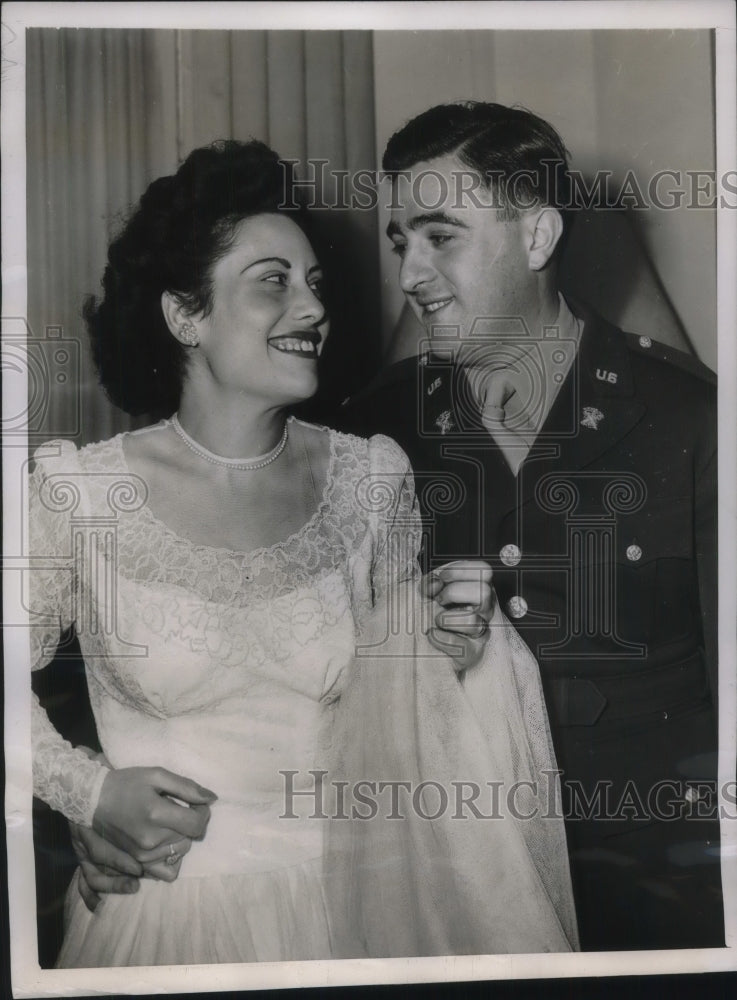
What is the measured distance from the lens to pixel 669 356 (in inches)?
68.2

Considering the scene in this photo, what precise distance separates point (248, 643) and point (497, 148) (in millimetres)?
959

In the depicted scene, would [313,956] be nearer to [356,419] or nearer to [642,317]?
[356,419]

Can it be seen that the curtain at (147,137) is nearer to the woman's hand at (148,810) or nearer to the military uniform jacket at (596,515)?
the military uniform jacket at (596,515)

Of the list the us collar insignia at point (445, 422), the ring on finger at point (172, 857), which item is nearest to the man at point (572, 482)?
the us collar insignia at point (445, 422)

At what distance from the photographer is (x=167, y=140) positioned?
1663mm

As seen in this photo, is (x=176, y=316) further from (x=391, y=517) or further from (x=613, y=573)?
(x=613, y=573)

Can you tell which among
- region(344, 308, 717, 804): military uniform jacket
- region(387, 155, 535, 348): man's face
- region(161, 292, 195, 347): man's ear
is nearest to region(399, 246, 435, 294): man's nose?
region(387, 155, 535, 348): man's face

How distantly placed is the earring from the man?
1.04 feet

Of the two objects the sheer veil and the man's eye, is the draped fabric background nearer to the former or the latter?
the man's eye

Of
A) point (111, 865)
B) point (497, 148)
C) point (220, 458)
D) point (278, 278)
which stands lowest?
point (111, 865)

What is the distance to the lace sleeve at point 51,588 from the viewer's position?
166 cm

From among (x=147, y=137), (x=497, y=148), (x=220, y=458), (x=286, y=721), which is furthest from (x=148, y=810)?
(x=497, y=148)

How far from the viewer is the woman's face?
1.64 m

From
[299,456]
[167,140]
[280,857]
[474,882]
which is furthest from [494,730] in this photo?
[167,140]
